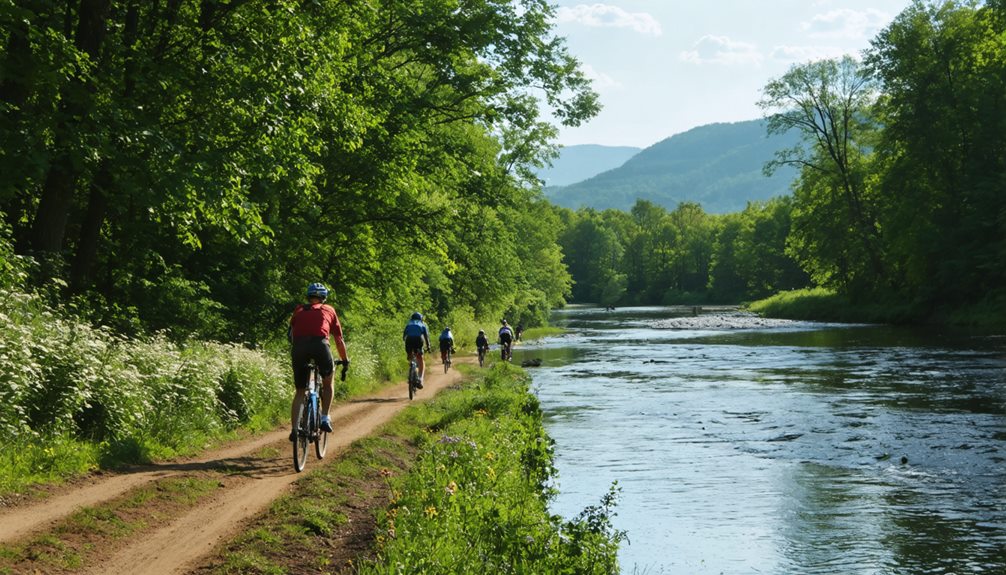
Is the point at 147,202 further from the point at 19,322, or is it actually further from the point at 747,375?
the point at 747,375

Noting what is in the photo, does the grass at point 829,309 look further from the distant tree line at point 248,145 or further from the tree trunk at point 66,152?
the tree trunk at point 66,152

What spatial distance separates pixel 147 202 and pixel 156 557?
6892mm

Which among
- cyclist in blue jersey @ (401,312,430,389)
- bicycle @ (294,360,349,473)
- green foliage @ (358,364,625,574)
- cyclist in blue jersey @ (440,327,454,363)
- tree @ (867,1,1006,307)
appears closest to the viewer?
green foliage @ (358,364,625,574)

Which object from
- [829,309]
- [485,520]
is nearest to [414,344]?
[485,520]

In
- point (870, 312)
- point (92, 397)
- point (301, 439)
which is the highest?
point (92, 397)

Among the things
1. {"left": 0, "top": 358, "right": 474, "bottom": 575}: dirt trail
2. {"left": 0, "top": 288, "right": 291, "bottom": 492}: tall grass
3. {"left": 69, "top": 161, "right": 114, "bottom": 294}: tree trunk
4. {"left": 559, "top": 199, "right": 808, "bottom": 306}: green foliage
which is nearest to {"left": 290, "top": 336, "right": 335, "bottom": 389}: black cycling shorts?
{"left": 0, "top": 358, "right": 474, "bottom": 575}: dirt trail

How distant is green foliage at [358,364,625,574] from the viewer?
800cm

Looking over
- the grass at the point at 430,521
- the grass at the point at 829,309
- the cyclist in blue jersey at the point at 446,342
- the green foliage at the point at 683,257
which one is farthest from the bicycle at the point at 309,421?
the green foliage at the point at 683,257

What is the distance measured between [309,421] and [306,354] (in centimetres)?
99

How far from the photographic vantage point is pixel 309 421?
12234 mm

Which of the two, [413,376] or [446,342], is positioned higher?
[446,342]

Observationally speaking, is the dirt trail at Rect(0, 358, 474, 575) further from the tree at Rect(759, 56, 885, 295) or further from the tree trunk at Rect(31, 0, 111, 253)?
the tree at Rect(759, 56, 885, 295)

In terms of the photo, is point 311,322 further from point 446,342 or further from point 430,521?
point 446,342

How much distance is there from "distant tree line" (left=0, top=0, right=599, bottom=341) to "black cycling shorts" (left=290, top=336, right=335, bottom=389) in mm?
3320
